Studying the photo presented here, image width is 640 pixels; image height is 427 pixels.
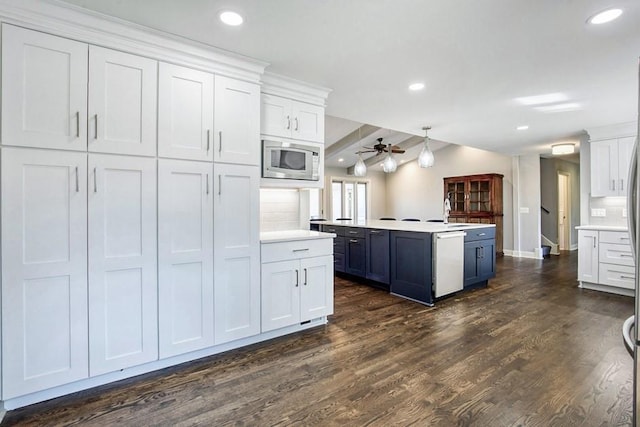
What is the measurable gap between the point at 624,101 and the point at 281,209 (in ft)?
13.2

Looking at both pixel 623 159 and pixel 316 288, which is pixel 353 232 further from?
pixel 623 159

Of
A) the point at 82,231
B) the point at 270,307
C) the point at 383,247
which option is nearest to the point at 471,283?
the point at 383,247

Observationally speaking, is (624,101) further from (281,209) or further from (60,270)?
(60,270)

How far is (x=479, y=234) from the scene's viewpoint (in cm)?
452

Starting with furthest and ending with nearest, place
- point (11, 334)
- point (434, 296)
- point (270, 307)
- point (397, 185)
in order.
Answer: point (397, 185) < point (434, 296) < point (270, 307) < point (11, 334)

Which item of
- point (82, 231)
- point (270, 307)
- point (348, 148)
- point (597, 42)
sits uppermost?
point (348, 148)

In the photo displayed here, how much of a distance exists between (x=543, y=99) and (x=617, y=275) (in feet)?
8.64

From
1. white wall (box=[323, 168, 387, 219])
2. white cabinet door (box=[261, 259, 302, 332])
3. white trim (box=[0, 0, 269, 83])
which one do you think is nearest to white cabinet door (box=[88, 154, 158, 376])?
white trim (box=[0, 0, 269, 83])

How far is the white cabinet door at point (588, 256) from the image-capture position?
14.4ft

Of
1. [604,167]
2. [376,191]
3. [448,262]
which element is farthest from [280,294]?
[376,191]

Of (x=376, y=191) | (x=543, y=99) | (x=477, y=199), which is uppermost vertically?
(x=543, y=99)

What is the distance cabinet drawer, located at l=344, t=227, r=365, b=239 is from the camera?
471 cm

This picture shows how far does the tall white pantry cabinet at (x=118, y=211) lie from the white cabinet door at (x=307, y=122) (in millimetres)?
489

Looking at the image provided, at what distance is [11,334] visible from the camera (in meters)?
1.78
